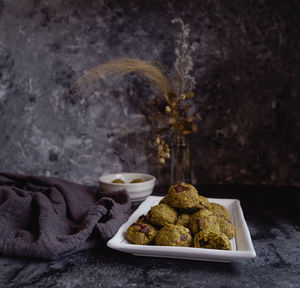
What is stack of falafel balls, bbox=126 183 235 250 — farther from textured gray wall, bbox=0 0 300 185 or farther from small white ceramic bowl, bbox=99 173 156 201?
textured gray wall, bbox=0 0 300 185

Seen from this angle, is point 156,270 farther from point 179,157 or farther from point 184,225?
point 179,157

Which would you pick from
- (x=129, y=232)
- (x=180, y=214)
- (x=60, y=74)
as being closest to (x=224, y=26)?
(x=60, y=74)

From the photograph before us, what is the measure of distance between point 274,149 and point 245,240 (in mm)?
905

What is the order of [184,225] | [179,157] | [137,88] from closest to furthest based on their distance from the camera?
[184,225]
[179,157]
[137,88]

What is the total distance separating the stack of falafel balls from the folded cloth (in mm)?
106

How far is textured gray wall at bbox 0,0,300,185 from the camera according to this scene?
1536mm

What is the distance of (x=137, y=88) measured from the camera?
1598 millimetres

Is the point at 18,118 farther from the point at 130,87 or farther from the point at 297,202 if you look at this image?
the point at 297,202

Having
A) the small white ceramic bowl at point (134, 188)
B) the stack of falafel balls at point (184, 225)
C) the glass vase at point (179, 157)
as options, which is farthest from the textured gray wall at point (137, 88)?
the stack of falafel balls at point (184, 225)

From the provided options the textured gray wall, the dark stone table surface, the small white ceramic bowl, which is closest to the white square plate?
the dark stone table surface

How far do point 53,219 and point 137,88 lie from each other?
2.80 feet

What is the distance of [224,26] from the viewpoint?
155cm

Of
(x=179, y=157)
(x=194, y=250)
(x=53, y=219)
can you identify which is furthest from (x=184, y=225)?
(x=179, y=157)

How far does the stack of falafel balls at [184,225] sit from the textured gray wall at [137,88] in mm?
697
